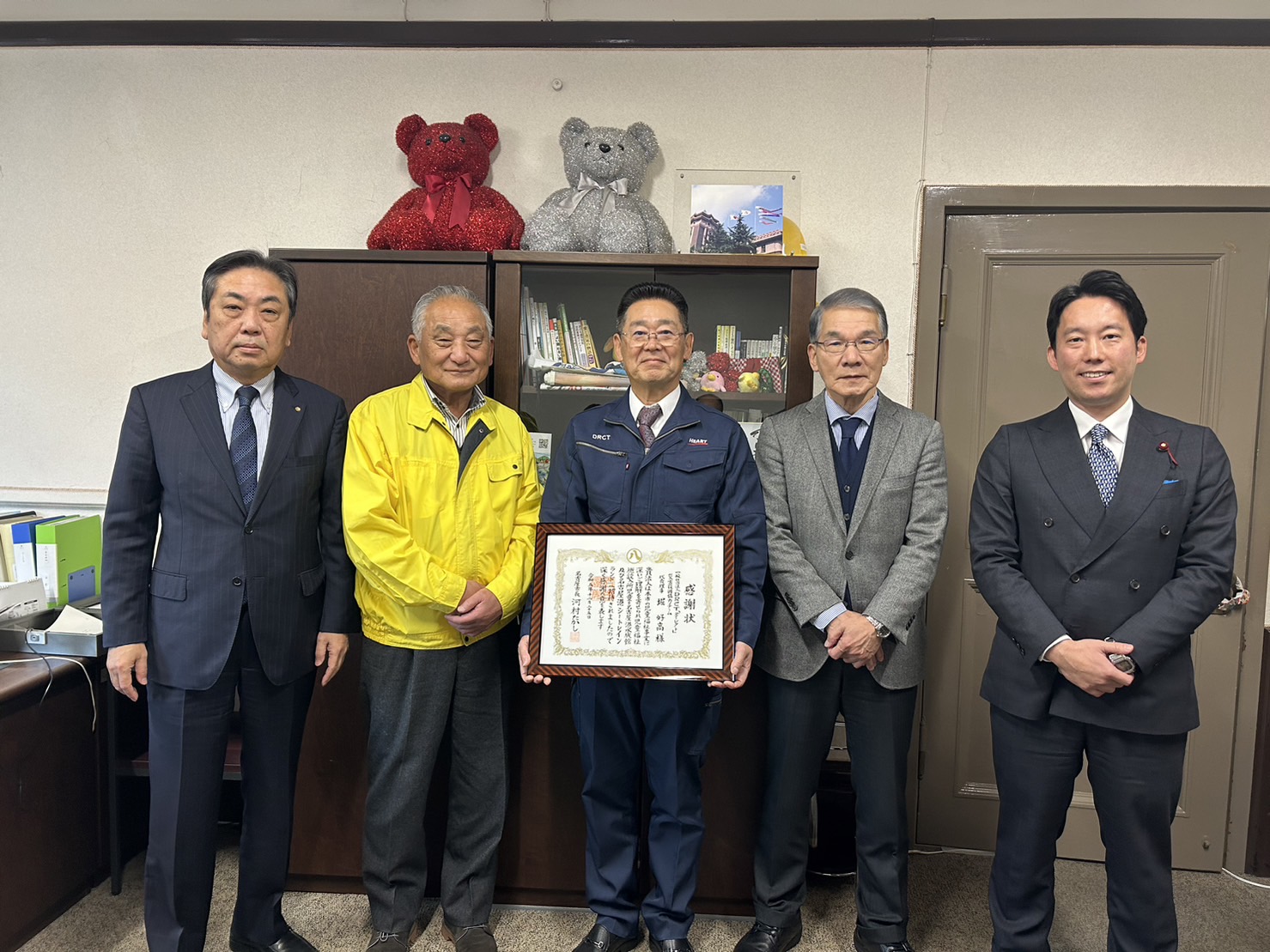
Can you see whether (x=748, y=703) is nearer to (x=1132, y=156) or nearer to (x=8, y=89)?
(x=1132, y=156)

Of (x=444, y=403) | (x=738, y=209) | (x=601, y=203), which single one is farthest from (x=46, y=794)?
(x=738, y=209)

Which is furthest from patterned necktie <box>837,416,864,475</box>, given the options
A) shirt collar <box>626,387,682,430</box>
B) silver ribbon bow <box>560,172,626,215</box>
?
silver ribbon bow <box>560,172,626,215</box>

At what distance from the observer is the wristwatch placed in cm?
193

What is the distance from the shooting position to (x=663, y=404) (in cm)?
208

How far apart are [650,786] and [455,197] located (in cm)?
180

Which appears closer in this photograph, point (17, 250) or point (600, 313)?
point (600, 313)

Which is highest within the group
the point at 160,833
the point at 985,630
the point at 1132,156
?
the point at 1132,156

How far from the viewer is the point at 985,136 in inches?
103

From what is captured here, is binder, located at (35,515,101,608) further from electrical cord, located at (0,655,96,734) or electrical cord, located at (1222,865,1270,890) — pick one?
electrical cord, located at (1222,865,1270,890)

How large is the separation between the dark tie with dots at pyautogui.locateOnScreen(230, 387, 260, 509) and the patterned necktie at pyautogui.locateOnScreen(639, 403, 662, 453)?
0.90m

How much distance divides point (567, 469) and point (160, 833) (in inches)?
48.6

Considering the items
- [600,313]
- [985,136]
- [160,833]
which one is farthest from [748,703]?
[985,136]

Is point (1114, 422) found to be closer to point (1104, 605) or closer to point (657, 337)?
point (1104, 605)

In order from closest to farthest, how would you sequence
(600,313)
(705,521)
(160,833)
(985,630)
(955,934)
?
(160,833), (705,521), (955,934), (600,313), (985,630)
